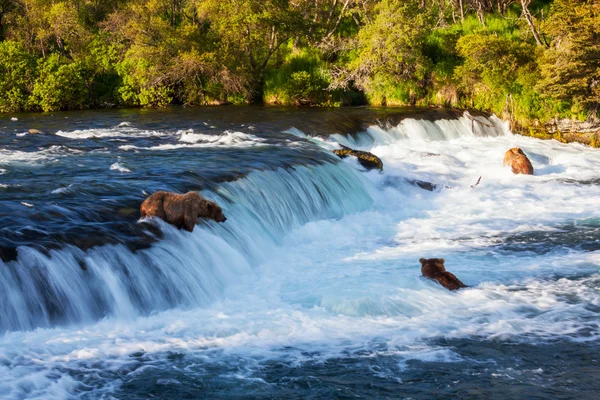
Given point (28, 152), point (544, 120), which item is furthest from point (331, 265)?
point (544, 120)

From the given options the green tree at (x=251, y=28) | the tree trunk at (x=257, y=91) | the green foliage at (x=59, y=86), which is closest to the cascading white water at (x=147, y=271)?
the green tree at (x=251, y=28)

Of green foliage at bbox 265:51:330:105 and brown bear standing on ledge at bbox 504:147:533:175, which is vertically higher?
green foliage at bbox 265:51:330:105

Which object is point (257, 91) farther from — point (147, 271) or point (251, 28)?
point (147, 271)

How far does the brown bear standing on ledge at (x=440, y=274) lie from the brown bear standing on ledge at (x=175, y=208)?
158 inches

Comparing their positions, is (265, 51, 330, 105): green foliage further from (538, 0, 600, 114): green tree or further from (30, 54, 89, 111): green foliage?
(538, 0, 600, 114): green tree

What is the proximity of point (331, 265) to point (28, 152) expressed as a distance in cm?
969

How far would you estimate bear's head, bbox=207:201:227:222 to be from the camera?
512 inches

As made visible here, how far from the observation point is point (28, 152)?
1839 centimetres

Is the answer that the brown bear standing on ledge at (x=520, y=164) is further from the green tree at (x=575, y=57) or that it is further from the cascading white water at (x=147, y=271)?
the cascading white water at (x=147, y=271)

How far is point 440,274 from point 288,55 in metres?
25.5

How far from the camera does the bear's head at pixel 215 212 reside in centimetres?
1301

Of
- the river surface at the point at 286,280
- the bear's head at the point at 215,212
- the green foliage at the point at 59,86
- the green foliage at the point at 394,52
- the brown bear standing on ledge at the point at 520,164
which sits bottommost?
the river surface at the point at 286,280

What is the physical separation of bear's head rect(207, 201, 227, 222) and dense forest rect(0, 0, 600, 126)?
1696 cm

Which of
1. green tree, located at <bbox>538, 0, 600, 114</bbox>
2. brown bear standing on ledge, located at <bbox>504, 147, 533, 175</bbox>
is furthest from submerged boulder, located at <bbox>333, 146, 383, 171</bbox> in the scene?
green tree, located at <bbox>538, 0, 600, 114</bbox>
